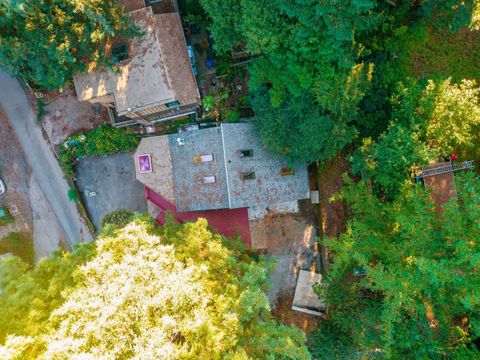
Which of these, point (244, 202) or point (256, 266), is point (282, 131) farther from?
point (256, 266)

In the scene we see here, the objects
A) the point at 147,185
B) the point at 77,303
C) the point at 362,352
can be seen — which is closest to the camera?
the point at 77,303

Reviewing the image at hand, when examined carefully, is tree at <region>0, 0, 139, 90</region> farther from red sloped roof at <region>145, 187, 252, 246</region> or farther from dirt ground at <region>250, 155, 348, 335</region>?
dirt ground at <region>250, 155, 348, 335</region>

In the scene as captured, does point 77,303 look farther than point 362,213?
No

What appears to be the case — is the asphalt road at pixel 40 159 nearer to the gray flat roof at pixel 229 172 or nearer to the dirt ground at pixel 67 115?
the dirt ground at pixel 67 115

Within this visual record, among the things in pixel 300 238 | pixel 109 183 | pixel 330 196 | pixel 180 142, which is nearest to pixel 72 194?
pixel 109 183

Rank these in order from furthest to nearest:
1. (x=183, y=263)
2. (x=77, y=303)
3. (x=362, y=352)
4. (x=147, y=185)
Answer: (x=147, y=185) → (x=362, y=352) → (x=183, y=263) → (x=77, y=303)

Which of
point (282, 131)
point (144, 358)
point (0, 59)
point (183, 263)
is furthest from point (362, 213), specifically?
point (0, 59)

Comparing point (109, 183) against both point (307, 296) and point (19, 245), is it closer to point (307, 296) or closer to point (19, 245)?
point (19, 245)
